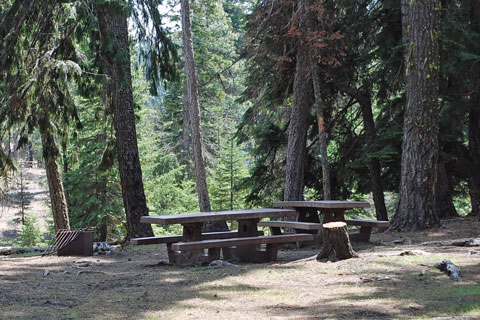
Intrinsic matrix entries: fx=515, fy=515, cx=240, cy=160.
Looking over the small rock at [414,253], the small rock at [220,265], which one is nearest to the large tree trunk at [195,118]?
the small rock at [220,265]

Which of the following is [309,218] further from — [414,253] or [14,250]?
[14,250]

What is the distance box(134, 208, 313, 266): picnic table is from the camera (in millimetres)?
7965

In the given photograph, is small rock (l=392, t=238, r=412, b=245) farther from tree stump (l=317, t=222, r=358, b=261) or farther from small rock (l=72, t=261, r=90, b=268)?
small rock (l=72, t=261, r=90, b=268)

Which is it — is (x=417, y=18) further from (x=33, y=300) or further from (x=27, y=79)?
(x=33, y=300)

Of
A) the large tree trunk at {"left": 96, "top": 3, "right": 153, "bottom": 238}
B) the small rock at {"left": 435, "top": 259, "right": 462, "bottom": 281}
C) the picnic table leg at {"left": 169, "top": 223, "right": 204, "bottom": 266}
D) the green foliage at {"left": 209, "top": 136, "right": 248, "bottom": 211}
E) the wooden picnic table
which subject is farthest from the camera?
the green foliage at {"left": 209, "top": 136, "right": 248, "bottom": 211}

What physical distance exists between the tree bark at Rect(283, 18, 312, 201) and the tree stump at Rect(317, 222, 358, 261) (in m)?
5.76

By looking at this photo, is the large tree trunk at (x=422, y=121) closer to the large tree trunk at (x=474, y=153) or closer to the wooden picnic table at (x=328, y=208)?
the wooden picnic table at (x=328, y=208)

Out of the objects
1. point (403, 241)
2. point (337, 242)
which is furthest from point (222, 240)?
point (403, 241)

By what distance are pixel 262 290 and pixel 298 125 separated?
793 cm

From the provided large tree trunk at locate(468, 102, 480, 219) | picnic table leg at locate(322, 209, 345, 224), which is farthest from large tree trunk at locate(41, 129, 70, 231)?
large tree trunk at locate(468, 102, 480, 219)

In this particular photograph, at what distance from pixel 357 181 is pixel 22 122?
10046 mm

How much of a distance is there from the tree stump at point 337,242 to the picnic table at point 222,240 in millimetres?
875

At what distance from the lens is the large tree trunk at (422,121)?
35.4 feet

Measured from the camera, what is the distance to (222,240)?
318 inches
